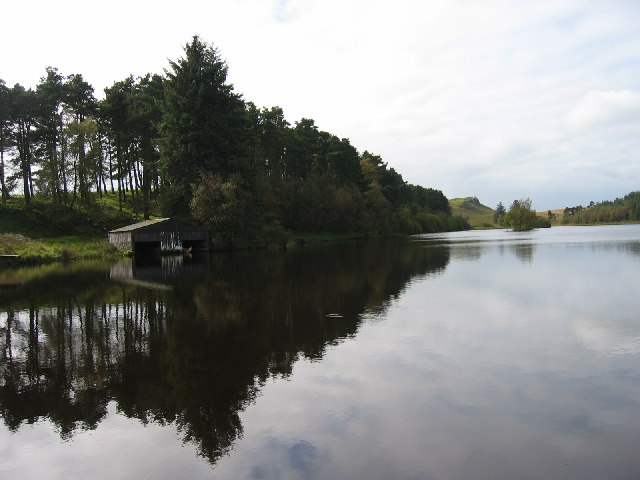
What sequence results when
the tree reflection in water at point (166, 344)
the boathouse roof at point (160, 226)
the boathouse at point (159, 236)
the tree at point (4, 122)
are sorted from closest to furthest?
the tree reflection in water at point (166, 344), the boathouse at point (159, 236), the boathouse roof at point (160, 226), the tree at point (4, 122)

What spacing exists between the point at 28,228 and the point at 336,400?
60.9 meters

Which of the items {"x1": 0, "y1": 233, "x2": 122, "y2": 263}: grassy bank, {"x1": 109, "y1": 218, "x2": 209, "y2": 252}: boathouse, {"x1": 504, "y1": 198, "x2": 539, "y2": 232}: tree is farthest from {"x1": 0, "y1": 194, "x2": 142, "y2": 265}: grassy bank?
{"x1": 504, "y1": 198, "x2": 539, "y2": 232}: tree

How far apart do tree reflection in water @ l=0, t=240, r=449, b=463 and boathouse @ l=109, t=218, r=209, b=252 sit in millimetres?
23186

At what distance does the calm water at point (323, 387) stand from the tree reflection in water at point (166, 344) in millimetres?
63

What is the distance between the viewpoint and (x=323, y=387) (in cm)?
896

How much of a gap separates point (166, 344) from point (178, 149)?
46.7m

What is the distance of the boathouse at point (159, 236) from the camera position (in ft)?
157

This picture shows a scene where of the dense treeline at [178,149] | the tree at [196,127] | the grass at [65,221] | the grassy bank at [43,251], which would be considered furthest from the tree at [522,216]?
the grassy bank at [43,251]

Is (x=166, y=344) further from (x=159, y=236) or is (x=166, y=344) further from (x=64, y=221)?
(x=64, y=221)

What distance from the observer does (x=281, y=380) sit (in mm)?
9383

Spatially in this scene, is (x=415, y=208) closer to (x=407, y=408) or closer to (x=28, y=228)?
(x=28, y=228)

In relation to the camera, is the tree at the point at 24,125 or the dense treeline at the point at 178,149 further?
the tree at the point at 24,125

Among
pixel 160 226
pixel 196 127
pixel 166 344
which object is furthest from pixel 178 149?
pixel 166 344

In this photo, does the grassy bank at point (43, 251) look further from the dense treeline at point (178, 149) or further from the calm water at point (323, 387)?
the calm water at point (323, 387)
